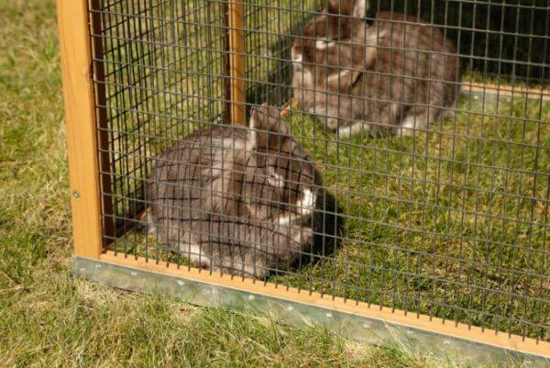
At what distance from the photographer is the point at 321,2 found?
573cm

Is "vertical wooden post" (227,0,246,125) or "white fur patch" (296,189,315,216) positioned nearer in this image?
"white fur patch" (296,189,315,216)

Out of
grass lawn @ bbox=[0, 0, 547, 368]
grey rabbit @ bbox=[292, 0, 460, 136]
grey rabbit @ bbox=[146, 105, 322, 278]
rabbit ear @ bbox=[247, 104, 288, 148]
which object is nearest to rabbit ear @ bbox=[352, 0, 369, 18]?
grey rabbit @ bbox=[292, 0, 460, 136]

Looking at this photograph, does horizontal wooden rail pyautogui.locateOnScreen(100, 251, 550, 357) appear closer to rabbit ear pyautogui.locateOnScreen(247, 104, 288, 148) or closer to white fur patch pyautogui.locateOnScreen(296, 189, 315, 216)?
white fur patch pyautogui.locateOnScreen(296, 189, 315, 216)

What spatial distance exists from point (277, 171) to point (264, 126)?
183 mm

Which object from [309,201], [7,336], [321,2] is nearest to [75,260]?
[7,336]

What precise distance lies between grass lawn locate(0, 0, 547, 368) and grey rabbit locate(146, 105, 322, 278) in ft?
0.96

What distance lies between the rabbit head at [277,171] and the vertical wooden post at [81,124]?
63cm

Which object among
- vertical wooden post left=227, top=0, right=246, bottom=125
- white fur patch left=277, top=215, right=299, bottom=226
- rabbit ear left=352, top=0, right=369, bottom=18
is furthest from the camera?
rabbit ear left=352, top=0, right=369, bottom=18

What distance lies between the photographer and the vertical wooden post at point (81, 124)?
338cm

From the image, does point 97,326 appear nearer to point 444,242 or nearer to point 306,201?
point 306,201

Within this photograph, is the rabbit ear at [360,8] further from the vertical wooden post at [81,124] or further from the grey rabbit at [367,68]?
the vertical wooden post at [81,124]

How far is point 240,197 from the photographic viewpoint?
141 inches

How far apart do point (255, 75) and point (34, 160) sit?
1.35m

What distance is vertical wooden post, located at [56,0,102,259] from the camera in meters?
3.38
